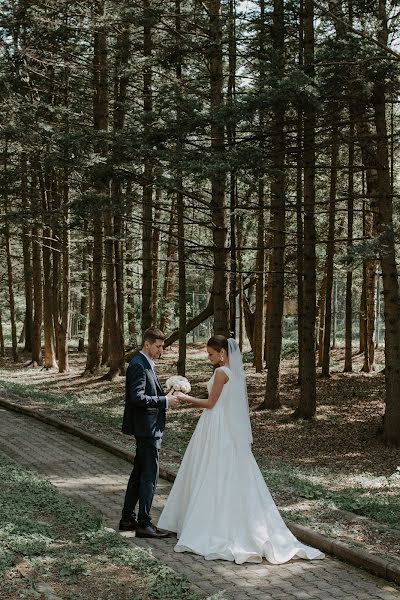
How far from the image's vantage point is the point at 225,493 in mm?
7340

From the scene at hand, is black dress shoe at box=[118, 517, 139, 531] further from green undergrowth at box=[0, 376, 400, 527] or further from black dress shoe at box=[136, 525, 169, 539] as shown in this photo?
green undergrowth at box=[0, 376, 400, 527]

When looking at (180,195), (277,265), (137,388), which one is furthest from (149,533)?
(180,195)

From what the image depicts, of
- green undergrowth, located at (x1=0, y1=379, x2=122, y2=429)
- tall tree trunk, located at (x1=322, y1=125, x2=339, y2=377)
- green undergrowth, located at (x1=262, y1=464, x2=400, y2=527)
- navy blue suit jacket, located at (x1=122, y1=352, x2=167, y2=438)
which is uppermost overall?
tall tree trunk, located at (x1=322, y1=125, x2=339, y2=377)

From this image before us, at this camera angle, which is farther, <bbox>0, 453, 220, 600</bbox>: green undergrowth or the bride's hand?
the bride's hand

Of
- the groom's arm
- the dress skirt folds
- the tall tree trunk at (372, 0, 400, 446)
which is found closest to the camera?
the dress skirt folds

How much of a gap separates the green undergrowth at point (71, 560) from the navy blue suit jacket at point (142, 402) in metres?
1.11

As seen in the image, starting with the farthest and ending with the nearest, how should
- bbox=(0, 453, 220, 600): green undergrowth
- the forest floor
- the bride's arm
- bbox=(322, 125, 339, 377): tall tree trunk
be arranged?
bbox=(322, 125, 339, 377): tall tree trunk < the forest floor < the bride's arm < bbox=(0, 453, 220, 600): green undergrowth

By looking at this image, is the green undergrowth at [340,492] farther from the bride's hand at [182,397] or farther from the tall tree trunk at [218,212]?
the tall tree trunk at [218,212]

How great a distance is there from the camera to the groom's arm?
741cm

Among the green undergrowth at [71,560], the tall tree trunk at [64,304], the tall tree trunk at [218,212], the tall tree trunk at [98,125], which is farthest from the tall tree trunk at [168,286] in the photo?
the green undergrowth at [71,560]

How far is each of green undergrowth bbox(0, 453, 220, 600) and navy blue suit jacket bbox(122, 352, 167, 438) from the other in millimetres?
1105

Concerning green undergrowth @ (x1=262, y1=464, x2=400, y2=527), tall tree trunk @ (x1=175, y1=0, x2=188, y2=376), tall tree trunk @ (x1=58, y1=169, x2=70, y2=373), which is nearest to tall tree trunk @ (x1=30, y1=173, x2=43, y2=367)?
tall tree trunk @ (x1=58, y1=169, x2=70, y2=373)

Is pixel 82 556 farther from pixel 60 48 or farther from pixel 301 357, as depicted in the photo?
pixel 60 48

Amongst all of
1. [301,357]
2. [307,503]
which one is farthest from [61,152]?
[307,503]
